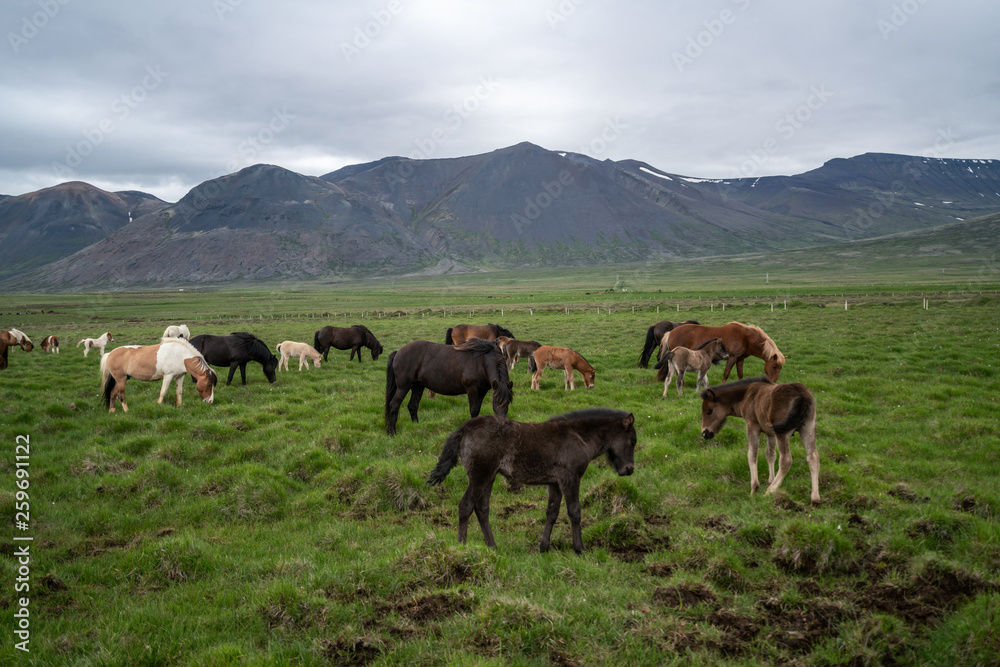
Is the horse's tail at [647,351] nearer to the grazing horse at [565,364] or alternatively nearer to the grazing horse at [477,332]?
the grazing horse at [565,364]

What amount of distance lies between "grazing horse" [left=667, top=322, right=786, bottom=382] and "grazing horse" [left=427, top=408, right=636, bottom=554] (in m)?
11.2

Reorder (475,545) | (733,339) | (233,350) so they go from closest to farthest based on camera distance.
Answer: (475,545) < (733,339) < (233,350)

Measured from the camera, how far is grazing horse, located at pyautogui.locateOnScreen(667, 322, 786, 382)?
692 inches

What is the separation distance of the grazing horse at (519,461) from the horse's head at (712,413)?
281 centimetres

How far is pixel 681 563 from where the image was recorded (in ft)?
21.4

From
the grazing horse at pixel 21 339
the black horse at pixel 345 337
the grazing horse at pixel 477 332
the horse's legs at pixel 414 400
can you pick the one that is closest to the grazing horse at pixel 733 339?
the grazing horse at pixel 477 332

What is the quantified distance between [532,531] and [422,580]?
2.26m

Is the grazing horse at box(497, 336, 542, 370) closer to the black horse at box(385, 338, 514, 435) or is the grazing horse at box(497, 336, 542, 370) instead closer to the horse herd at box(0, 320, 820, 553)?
the horse herd at box(0, 320, 820, 553)

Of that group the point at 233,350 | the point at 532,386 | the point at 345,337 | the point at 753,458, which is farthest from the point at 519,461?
the point at 345,337

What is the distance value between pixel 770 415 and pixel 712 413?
1.41 m

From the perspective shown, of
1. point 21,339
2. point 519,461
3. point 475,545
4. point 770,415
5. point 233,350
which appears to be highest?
point 21,339

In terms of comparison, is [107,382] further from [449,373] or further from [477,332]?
[477,332]

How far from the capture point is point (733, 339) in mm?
18094

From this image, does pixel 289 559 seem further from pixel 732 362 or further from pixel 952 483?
pixel 732 362
